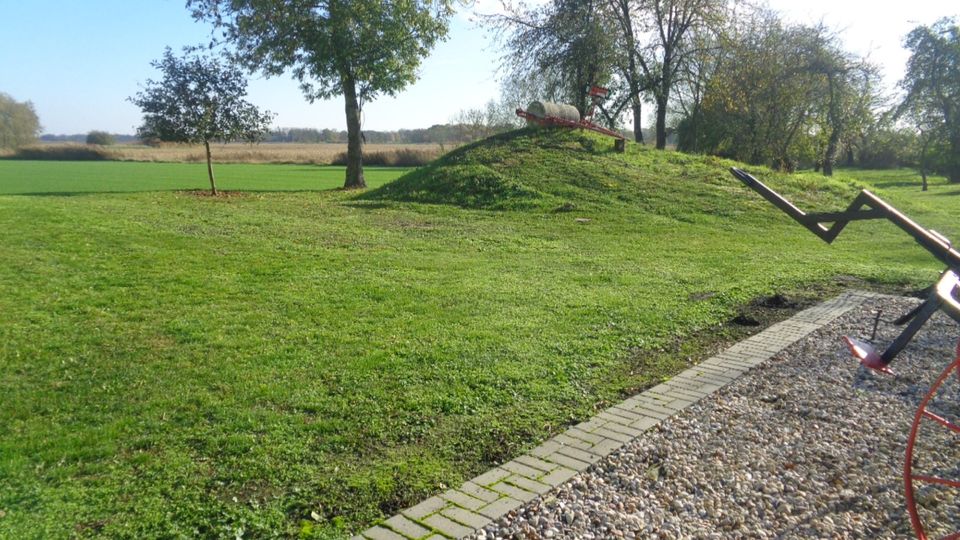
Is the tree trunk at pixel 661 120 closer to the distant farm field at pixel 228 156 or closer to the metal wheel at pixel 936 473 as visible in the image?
the metal wheel at pixel 936 473

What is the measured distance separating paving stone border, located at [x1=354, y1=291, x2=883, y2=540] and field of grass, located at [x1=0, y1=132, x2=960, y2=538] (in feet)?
0.54

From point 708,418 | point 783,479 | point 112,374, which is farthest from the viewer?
point 112,374

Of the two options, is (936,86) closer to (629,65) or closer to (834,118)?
(834,118)

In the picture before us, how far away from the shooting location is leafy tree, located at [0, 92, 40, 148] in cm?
6888

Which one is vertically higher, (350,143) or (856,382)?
(350,143)

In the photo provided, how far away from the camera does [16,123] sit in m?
70.0

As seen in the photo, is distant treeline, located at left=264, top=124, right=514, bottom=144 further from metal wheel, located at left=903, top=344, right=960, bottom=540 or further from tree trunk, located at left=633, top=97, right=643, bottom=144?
metal wheel, located at left=903, top=344, right=960, bottom=540

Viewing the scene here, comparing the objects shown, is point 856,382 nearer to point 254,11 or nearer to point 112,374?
point 112,374

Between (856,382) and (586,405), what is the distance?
93.5 inches

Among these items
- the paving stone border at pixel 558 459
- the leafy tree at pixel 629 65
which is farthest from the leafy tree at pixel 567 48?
the paving stone border at pixel 558 459

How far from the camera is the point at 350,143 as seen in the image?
86.8 feet

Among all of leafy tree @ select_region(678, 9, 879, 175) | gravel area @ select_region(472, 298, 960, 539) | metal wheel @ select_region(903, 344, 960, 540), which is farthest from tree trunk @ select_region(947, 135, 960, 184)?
metal wheel @ select_region(903, 344, 960, 540)

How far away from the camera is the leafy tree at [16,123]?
68.9 meters

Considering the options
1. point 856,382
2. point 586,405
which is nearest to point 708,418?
point 586,405
